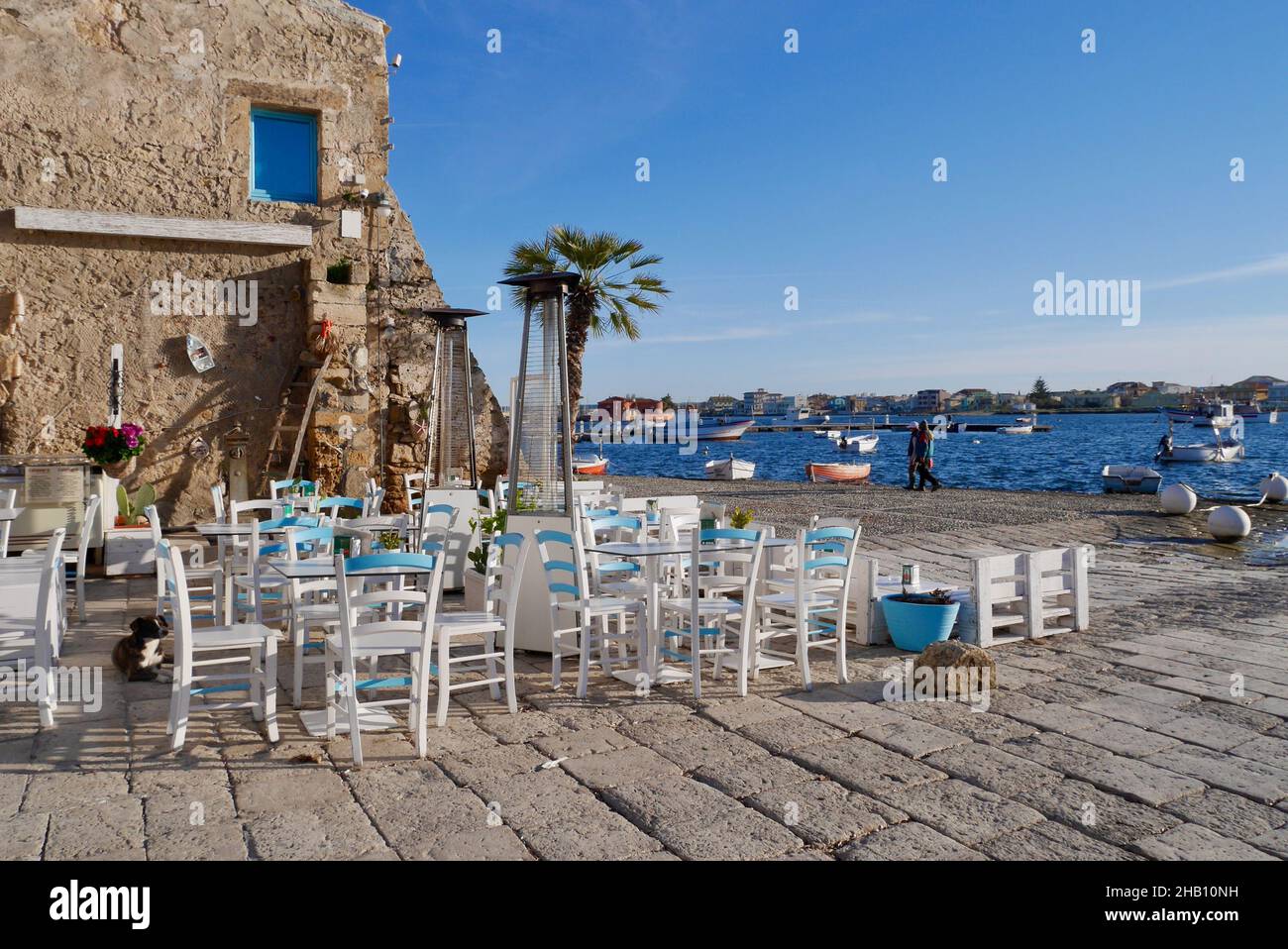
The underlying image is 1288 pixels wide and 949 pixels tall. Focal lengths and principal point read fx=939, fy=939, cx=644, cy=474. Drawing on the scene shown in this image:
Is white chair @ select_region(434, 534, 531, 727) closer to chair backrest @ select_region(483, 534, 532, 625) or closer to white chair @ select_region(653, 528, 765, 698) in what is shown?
chair backrest @ select_region(483, 534, 532, 625)

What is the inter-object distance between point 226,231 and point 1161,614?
Answer: 9.73 metres

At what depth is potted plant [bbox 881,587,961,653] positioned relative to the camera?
573 centimetres

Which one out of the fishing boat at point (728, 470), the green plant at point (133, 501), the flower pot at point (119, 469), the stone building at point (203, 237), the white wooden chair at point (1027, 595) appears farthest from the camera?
the fishing boat at point (728, 470)

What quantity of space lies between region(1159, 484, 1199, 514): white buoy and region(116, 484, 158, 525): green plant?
13.8m

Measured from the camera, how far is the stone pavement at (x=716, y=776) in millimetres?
3115

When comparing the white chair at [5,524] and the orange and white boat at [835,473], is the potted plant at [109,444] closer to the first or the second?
the white chair at [5,524]

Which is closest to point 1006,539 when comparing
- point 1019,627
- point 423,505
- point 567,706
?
point 1019,627

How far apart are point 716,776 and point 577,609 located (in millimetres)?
1568

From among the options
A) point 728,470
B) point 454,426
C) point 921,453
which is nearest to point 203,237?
point 454,426

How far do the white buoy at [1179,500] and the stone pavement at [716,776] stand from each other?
32.0ft

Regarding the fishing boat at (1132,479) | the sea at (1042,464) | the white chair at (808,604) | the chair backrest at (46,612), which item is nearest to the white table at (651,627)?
the white chair at (808,604)

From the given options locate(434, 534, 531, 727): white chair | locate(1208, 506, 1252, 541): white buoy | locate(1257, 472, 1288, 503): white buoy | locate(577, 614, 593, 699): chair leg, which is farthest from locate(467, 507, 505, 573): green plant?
locate(1257, 472, 1288, 503): white buoy

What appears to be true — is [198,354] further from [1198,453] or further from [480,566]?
[1198,453]

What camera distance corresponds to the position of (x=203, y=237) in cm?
1013
